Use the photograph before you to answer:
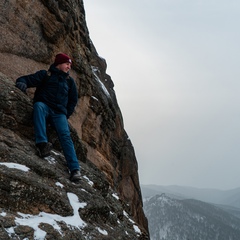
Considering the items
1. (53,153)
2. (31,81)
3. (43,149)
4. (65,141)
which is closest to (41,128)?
(43,149)

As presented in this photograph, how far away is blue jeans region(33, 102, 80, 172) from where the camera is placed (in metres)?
7.72

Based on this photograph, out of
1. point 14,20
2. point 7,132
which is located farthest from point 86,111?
point 7,132

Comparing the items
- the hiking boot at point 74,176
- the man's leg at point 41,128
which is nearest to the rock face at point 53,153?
the hiking boot at point 74,176

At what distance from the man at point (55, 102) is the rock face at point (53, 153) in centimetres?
45

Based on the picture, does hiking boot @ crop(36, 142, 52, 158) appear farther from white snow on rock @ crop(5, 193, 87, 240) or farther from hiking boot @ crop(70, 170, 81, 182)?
white snow on rock @ crop(5, 193, 87, 240)

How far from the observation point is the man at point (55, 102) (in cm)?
809

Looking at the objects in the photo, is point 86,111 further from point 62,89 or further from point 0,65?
point 62,89

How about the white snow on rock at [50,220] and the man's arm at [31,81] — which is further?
the man's arm at [31,81]

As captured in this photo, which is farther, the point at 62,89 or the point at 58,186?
the point at 62,89

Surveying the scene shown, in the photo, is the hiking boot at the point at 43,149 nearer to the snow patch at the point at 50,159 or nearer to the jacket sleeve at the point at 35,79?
the snow patch at the point at 50,159

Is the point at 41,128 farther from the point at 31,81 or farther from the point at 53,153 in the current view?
the point at 31,81

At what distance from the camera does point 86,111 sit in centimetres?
2038

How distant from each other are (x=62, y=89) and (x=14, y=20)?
7590 millimetres

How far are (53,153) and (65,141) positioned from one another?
44.5 inches
